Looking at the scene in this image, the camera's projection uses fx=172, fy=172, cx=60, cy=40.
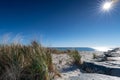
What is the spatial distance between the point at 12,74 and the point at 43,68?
623 mm

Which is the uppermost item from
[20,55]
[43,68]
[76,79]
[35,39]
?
[35,39]

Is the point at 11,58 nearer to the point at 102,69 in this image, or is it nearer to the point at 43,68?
the point at 43,68

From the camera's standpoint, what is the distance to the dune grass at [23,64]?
10.8 ft

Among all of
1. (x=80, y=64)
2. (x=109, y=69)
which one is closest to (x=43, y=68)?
(x=109, y=69)

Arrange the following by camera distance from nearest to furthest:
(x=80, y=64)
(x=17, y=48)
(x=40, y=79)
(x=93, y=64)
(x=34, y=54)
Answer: (x=40, y=79) → (x=34, y=54) → (x=17, y=48) → (x=93, y=64) → (x=80, y=64)

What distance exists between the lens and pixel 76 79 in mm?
3656

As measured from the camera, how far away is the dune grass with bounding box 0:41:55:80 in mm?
3307

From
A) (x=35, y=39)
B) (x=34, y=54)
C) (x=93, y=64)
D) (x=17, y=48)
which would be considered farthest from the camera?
(x=93, y=64)

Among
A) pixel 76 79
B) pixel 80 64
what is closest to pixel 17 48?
pixel 76 79

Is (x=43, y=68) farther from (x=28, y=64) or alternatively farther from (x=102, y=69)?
(x=102, y=69)

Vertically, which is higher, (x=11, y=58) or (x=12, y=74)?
(x=11, y=58)

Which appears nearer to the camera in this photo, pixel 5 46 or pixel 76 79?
pixel 76 79

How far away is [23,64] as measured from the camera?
361cm

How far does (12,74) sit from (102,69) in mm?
2830
